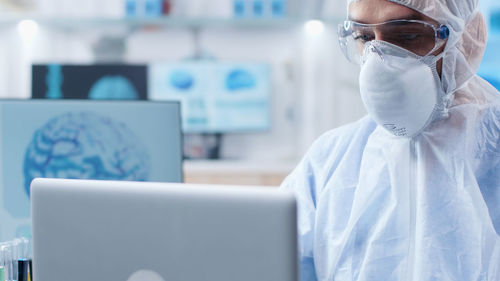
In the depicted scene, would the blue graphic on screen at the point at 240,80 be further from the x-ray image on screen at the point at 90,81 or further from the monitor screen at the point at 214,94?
the x-ray image on screen at the point at 90,81

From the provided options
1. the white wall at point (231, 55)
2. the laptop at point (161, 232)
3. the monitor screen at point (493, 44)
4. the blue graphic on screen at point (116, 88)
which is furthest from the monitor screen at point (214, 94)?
the laptop at point (161, 232)

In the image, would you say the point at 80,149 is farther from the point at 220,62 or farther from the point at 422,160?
the point at 220,62

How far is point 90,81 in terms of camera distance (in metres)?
2.03

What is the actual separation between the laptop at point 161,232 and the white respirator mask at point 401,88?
0.41 m

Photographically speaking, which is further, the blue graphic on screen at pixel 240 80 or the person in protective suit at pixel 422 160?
the blue graphic on screen at pixel 240 80

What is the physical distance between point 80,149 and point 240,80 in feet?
7.55

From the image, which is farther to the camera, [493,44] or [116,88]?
[116,88]

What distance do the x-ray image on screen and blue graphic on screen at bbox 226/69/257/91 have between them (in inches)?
22.0

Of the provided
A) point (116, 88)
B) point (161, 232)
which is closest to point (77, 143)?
point (161, 232)

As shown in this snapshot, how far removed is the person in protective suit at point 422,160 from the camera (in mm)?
900

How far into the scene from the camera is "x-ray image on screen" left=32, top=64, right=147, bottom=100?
170 cm

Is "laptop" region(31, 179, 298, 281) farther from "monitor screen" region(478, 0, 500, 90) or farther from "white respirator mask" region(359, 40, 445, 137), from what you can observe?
"monitor screen" region(478, 0, 500, 90)

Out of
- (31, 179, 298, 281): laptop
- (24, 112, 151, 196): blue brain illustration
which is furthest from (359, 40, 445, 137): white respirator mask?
(24, 112, 151, 196): blue brain illustration

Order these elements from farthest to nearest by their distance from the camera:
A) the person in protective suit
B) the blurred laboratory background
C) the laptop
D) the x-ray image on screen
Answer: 1. the blurred laboratory background
2. the x-ray image on screen
3. the person in protective suit
4. the laptop
